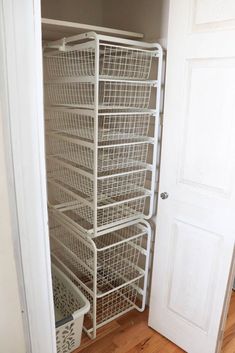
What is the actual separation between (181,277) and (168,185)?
1.85ft

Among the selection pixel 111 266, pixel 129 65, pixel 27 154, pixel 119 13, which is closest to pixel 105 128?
pixel 129 65

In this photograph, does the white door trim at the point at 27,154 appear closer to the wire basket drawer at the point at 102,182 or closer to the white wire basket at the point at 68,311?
the white wire basket at the point at 68,311

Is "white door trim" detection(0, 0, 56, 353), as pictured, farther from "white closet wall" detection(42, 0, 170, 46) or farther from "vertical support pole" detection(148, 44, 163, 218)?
"white closet wall" detection(42, 0, 170, 46)

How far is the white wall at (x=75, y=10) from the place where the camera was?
71.7 inches

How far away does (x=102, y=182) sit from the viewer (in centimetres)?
182

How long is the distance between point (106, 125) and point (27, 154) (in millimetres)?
1218

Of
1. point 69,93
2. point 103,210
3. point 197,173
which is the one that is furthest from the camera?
point 103,210

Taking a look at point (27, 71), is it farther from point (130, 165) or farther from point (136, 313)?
point (136, 313)

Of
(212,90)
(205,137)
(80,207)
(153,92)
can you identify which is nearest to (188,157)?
(205,137)

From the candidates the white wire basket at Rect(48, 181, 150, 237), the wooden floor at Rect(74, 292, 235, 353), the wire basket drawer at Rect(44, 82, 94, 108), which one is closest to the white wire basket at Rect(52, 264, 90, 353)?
the wooden floor at Rect(74, 292, 235, 353)

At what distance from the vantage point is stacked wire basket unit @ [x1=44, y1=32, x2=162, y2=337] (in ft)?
5.28

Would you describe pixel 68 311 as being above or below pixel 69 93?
below

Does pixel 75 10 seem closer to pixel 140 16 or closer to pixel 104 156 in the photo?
pixel 140 16

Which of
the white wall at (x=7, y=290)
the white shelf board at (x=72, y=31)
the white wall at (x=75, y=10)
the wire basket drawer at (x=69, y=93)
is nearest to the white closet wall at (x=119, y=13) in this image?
the white wall at (x=75, y=10)
